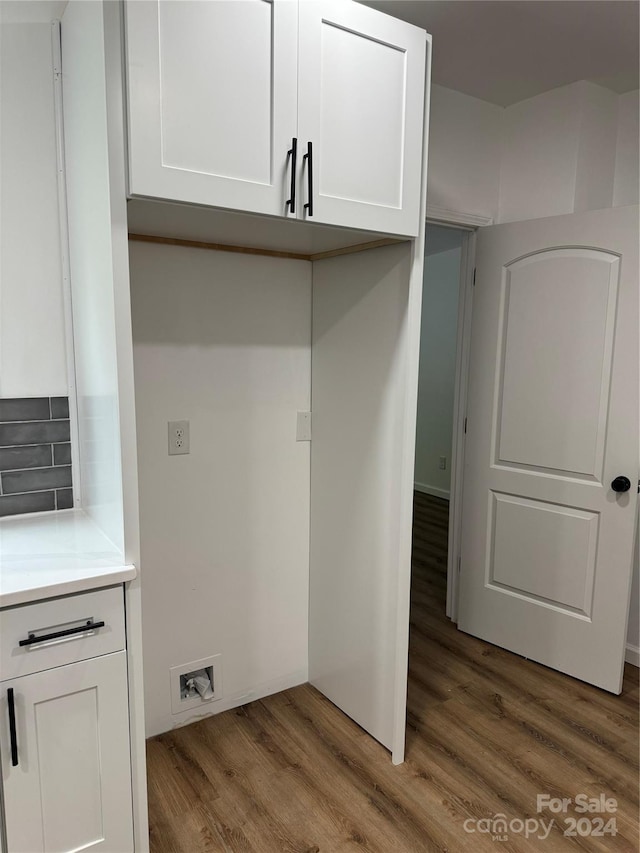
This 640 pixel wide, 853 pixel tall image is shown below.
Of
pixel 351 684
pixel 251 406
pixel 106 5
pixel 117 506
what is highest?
pixel 106 5

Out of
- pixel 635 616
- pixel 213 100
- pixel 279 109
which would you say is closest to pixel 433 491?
pixel 635 616

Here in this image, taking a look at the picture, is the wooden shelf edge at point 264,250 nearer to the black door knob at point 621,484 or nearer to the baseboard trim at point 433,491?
the black door knob at point 621,484

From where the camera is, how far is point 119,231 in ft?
4.50

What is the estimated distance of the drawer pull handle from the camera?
135 centimetres

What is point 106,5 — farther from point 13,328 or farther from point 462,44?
point 462,44

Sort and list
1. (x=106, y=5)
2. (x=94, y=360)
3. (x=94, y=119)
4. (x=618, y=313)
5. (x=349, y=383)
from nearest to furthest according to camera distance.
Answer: (x=106, y=5) < (x=94, y=119) < (x=94, y=360) < (x=349, y=383) < (x=618, y=313)

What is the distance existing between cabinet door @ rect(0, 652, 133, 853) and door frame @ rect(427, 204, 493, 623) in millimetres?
2046

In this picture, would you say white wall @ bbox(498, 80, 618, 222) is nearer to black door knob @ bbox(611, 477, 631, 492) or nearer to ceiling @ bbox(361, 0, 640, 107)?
ceiling @ bbox(361, 0, 640, 107)

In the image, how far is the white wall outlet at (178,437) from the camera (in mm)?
2066

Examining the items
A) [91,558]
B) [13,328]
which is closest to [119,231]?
[13,328]

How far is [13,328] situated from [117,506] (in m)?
0.72

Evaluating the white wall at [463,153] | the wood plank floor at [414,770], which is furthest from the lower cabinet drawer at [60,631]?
the white wall at [463,153]

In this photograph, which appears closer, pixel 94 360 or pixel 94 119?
pixel 94 119

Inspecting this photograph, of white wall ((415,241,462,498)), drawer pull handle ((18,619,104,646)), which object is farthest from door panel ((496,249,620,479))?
white wall ((415,241,462,498))
